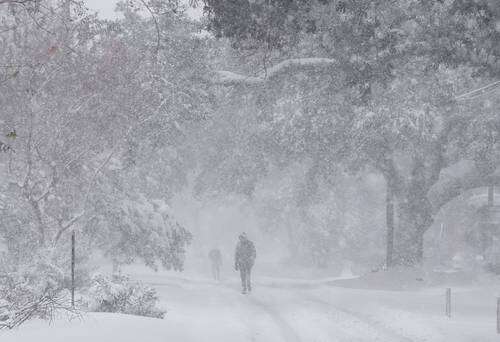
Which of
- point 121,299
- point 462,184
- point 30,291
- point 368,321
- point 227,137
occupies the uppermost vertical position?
point 227,137

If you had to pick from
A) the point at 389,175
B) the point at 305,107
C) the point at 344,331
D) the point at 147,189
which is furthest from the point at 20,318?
the point at 147,189

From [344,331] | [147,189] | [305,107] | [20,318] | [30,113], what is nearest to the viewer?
[20,318]

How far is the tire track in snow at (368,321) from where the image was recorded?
Answer: 42.9ft

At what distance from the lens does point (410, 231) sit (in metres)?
26.4

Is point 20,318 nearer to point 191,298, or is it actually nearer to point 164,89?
point 191,298

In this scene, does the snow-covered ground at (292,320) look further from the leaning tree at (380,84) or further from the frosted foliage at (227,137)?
the leaning tree at (380,84)

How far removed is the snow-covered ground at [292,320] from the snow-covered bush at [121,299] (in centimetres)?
65

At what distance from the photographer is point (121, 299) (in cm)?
1234

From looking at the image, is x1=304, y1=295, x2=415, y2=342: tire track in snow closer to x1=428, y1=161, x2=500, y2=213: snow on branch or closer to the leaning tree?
the leaning tree

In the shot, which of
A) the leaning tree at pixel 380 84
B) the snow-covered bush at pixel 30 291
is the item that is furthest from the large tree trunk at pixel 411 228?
the snow-covered bush at pixel 30 291

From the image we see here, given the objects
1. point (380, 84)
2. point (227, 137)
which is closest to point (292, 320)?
point (380, 84)

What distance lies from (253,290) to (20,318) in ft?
43.8

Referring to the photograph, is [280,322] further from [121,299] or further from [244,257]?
[244,257]

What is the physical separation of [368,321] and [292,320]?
67.1 inches
